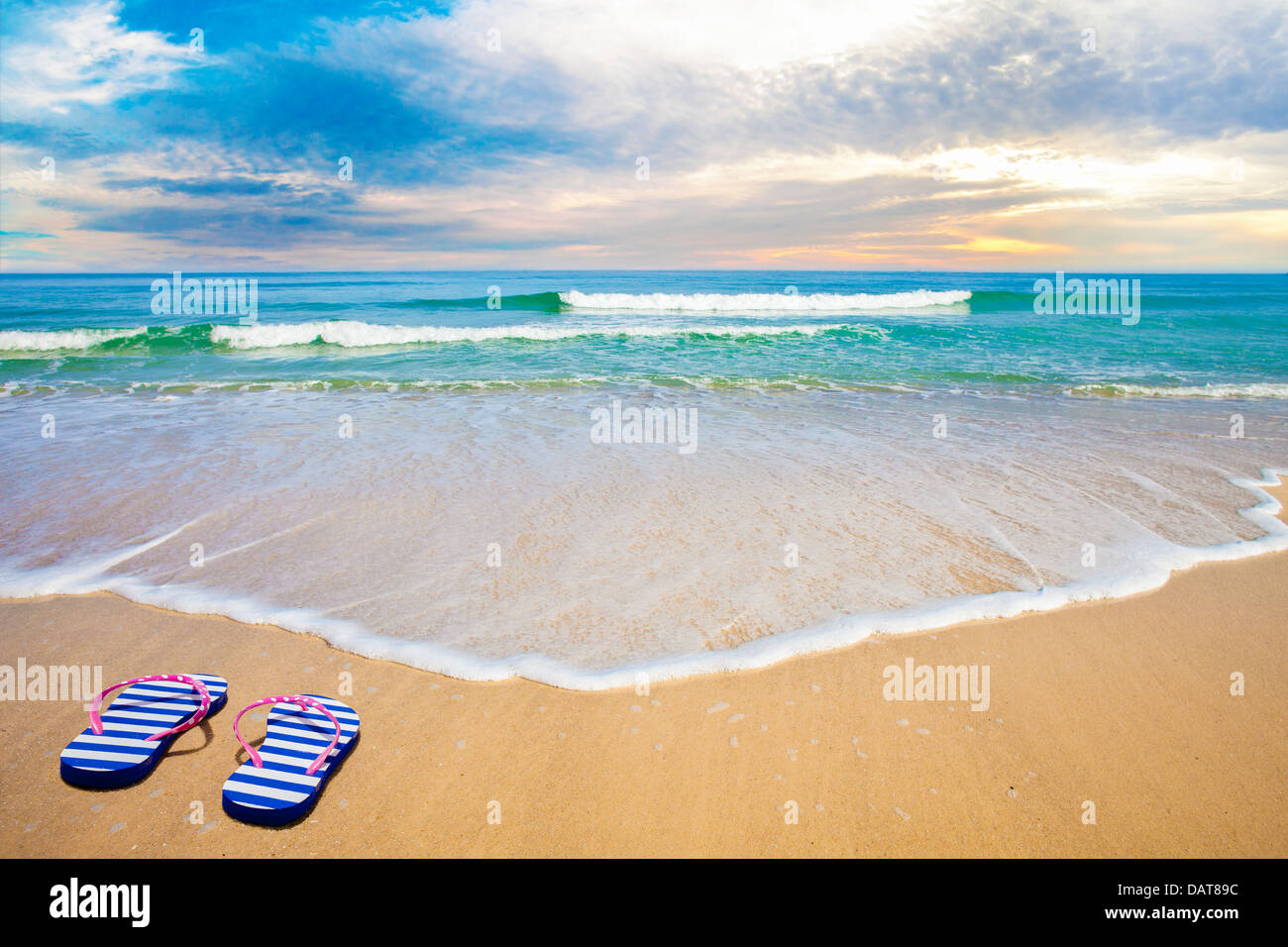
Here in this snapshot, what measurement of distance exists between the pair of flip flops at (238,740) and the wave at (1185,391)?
13687mm

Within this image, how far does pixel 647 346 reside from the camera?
1866 cm

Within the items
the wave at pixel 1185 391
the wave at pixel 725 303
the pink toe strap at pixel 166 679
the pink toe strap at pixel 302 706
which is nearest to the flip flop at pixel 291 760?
the pink toe strap at pixel 302 706

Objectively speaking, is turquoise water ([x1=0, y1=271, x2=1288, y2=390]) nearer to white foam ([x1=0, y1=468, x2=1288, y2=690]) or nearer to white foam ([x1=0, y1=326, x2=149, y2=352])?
white foam ([x1=0, y1=326, x2=149, y2=352])

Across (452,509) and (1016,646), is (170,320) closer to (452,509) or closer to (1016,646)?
(452,509)

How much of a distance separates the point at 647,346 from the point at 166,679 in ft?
53.9

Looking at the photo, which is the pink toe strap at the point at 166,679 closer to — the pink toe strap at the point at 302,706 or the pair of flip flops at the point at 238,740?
the pair of flip flops at the point at 238,740

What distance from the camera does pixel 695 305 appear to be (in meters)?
30.2

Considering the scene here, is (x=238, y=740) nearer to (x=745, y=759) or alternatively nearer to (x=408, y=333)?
(x=745, y=759)

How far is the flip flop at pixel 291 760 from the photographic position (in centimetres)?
251

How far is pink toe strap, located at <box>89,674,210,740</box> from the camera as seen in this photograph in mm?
2911

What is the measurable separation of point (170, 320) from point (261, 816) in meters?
28.6

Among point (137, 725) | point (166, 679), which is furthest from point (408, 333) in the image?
point (137, 725)

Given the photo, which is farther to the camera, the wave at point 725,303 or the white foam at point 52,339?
the wave at point 725,303
